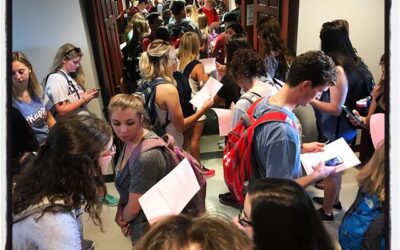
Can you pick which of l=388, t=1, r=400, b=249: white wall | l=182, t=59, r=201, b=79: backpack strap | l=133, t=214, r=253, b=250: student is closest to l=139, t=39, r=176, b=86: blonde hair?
l=182, t=59, r=201, b=79: backpack strap

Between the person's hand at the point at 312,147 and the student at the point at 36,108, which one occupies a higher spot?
the student at the point at 36,108

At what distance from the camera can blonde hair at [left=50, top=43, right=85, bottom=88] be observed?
1.37 meters

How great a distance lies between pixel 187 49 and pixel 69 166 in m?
1.44

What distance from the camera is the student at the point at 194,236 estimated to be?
53 cm

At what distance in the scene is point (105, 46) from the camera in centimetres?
181

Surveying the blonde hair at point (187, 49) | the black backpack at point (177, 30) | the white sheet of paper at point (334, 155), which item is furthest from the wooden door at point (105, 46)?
the white sheet of paper at point (334, 155)

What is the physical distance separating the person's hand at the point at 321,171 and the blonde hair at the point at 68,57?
3.41 ft

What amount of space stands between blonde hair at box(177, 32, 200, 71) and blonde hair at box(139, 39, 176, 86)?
1.49 feet

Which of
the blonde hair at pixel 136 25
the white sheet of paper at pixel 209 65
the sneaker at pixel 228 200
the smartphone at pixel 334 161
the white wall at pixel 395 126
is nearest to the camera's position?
the white wall at pixel 395 126

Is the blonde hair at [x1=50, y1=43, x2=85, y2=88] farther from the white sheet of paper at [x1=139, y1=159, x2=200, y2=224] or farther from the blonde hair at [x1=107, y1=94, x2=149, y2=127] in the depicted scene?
the white sheet of paper at [x1=139, y1=159, x2=200, y2=224]

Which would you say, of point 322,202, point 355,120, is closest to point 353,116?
point 355,120

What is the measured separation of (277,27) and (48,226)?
51.7 inches

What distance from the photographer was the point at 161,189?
0.98 metres

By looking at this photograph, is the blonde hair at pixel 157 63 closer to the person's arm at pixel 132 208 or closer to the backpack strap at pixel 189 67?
the backpack strap at pixel 189 67
